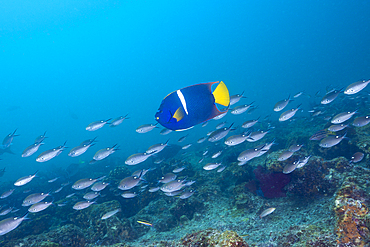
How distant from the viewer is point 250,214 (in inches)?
190

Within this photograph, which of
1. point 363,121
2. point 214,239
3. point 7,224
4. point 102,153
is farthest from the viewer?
point 102,153

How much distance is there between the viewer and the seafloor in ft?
8.24

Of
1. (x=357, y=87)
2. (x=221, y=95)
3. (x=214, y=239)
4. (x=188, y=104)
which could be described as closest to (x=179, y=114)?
(x=188, y=104)

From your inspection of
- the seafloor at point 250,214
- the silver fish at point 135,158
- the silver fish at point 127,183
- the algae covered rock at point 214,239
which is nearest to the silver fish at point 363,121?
the seafloor at point 250,214

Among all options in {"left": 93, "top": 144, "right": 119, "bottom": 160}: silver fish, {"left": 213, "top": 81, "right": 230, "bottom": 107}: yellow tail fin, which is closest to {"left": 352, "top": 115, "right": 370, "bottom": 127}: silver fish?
{"left": 213, "top": 81, "right": 230, "bottom": 107}: yellow tail fin

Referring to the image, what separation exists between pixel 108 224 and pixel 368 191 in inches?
246

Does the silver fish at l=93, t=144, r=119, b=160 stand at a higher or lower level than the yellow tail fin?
lower

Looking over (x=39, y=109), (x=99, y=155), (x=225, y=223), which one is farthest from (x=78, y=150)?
(x=39, y=109)

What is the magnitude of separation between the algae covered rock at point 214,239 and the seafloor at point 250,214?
0.01 meters

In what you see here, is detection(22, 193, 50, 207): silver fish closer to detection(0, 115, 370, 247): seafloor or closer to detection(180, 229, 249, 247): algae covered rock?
detection(0, 115, 370, 247): seafloor

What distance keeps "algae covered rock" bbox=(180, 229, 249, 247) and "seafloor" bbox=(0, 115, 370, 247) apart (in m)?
0.01

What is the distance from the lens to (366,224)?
2389 mm

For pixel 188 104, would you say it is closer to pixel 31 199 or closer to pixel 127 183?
pixel 127 183

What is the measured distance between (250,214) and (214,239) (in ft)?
11.2
